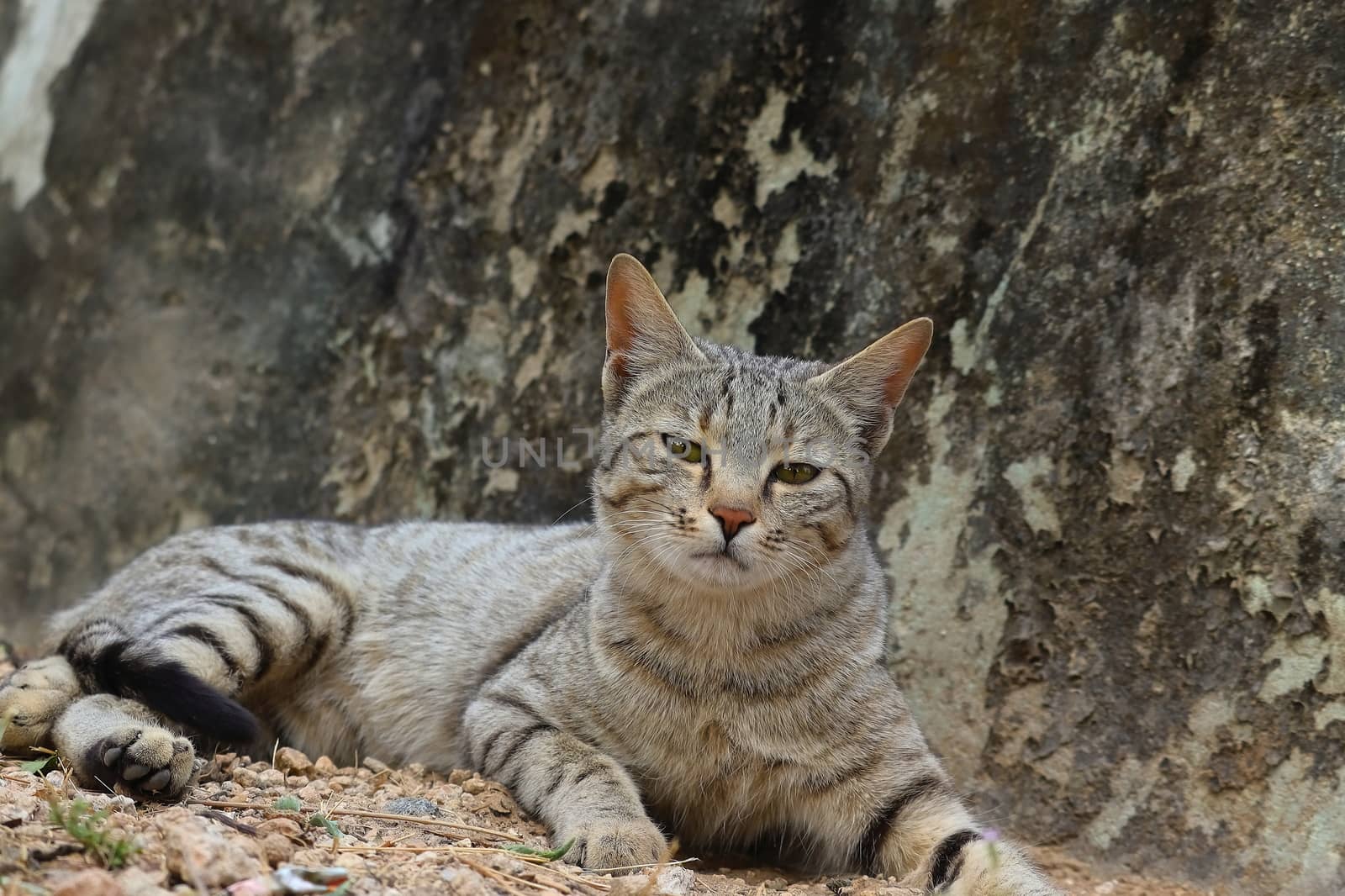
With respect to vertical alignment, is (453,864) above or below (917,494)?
below

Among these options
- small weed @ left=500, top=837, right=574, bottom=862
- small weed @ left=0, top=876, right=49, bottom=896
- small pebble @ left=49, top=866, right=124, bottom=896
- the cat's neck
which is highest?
the cat's neck

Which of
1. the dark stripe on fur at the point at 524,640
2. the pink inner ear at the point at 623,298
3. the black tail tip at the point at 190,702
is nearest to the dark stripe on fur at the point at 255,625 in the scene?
the black tail tip at the point at 190,702

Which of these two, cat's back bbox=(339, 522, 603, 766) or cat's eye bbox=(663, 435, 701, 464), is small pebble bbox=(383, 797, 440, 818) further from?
cat's eye bbox=(663, 435, 701, 464)

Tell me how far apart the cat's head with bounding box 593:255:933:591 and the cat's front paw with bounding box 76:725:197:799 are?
5.34ft

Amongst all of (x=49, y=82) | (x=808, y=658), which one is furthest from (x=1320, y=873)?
(x=49, y=82)

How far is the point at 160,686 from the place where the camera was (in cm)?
414

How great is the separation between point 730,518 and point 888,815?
123 cm

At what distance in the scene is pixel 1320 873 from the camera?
4.00m

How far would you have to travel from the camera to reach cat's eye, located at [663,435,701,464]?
4.31m

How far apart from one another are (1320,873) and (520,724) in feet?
9.15

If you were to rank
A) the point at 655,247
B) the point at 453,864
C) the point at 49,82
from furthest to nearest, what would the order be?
the point at 49,82
the point at 655,247
the point at 453,864

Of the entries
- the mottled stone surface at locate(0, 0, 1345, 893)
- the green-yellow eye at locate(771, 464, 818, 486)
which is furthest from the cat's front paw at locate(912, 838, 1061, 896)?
the green-yellow eye at locate(771, 464, 818, 486)

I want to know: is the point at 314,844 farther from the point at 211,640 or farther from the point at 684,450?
the point at 684,450

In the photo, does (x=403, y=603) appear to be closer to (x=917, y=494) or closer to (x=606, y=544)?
(x=606, y=544)
